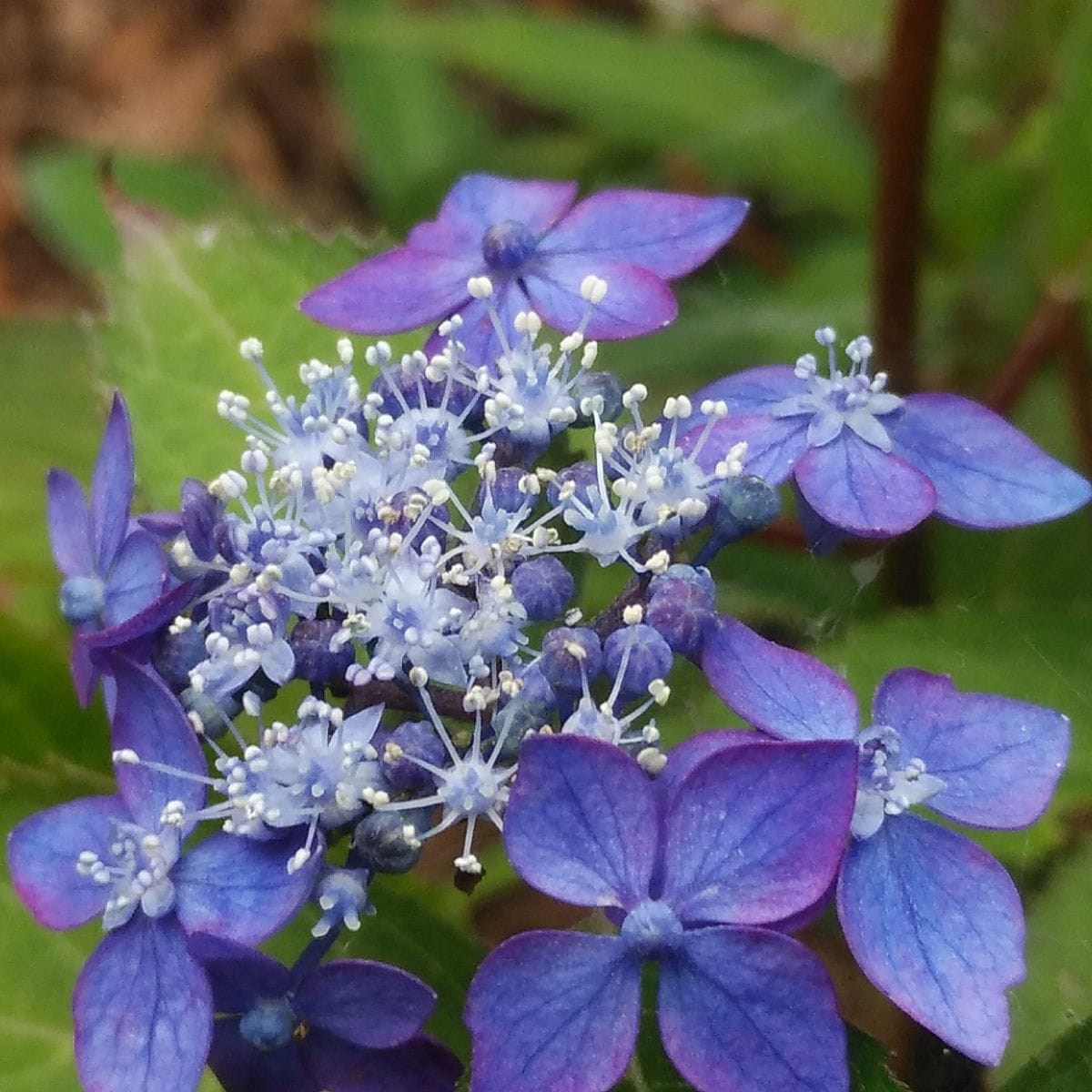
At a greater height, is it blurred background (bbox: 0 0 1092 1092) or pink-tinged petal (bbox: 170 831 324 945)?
pink-tinged petal (bbox: 170 831 324 945)

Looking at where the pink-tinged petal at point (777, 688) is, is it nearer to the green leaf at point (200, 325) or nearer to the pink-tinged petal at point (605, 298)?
the pink-tinged petal at point (605, 298)

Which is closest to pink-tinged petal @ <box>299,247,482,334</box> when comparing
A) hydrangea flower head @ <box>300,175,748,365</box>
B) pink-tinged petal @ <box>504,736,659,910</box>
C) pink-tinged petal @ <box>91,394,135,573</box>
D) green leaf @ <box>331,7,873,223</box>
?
hydrangea flower head @ <box>300,175,748,365</box>

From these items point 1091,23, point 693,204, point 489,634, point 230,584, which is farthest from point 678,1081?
point 1091,23

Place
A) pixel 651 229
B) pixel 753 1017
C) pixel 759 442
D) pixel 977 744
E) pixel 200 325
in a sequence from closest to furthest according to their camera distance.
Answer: pixel 753 1017
pixel 977 744
pixel 759 442
pixel 651 229
pixel 200 325

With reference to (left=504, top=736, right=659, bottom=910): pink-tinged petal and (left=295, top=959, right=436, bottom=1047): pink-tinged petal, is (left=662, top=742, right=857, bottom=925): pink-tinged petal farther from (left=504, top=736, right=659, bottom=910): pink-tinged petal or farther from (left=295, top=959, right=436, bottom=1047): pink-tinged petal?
(left=295, top=959, right=436, bottom=1047): pink-tinged petal

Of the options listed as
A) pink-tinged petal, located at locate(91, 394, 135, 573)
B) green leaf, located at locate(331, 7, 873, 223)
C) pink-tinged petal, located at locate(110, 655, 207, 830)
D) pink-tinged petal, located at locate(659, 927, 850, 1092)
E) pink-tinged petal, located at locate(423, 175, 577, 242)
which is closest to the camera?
pink-tinged petal, located at locate(659, 927, 850, 1092)

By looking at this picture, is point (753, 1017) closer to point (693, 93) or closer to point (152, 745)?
point (152, 745)

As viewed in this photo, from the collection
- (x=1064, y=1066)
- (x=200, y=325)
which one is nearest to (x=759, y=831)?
(x=1064, y=1066)
